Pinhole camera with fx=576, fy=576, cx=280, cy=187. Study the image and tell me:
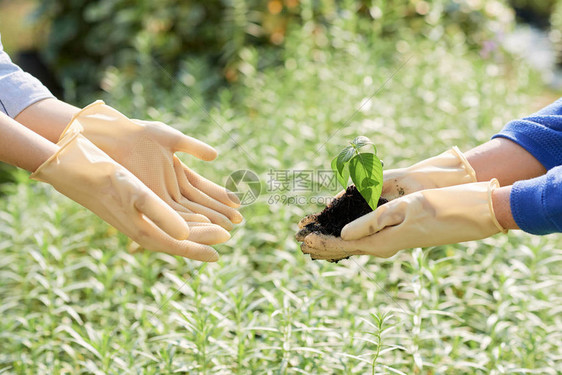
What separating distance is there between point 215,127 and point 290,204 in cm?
98

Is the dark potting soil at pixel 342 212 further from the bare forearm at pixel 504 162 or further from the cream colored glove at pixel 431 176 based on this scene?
the bare forearm at pixel 504 162

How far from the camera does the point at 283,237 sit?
8.99ft

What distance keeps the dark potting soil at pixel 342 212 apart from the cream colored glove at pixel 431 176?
0.26 ft

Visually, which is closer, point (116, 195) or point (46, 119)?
point (116, 195)

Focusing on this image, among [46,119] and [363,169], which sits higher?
[363,169]

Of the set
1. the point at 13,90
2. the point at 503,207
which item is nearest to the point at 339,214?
the point at 503,207

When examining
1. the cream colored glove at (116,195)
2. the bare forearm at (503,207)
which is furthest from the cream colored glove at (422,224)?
the cream colored glove at (116,195)

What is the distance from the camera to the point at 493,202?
1.76 metres

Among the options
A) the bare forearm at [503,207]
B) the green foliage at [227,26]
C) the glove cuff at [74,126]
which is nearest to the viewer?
the bare forearm at [503,207]

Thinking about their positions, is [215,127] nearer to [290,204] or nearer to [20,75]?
[290,204]

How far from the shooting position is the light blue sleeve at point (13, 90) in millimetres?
2170

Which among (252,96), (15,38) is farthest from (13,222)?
(15,38)

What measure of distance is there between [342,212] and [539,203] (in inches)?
26.2

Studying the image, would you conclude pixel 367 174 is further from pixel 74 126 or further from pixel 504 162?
pixel 74 126
